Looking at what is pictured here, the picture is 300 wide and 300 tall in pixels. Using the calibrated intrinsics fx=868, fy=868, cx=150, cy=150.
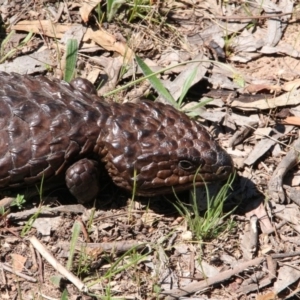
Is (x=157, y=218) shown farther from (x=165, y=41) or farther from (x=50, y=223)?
(x=165, y=41)

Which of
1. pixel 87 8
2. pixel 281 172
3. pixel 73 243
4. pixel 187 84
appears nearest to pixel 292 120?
pixel 281 172

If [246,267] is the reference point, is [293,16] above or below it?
above

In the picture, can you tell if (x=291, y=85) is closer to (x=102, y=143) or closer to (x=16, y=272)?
(x=102, y=143)

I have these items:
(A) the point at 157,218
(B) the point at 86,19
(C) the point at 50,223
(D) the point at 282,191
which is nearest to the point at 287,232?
(D) the point at 282,191

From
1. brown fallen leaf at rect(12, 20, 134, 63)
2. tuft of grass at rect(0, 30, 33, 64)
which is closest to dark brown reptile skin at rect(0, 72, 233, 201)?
tuft of grass at rect(0, 30, 33, 64)

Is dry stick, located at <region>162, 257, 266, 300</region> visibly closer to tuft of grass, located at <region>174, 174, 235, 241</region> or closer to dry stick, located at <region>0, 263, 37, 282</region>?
tuft of grass, located at <region>174, 174, 235, 241</region>

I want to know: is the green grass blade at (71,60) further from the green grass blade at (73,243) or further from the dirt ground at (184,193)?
the green grass blade at (73,243)
